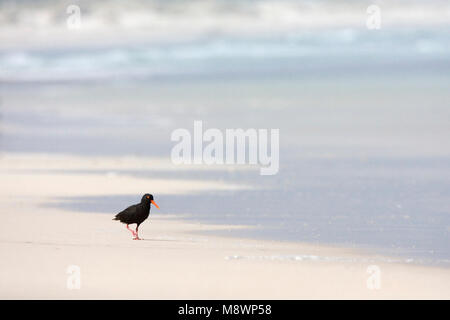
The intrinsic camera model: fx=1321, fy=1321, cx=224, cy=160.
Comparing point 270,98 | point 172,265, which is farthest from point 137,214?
point 270,98

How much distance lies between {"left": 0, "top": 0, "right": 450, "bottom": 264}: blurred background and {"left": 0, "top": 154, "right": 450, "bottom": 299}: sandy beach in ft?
1.19

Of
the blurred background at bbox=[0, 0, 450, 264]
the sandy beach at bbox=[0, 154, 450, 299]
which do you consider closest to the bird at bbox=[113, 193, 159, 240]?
the sandy beach at bbox=[0, 154, 450, 299]

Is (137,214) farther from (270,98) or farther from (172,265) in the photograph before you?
(270,98)

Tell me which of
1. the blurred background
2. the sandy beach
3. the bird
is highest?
the blurred background

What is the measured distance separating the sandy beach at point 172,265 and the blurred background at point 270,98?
1.19 feet

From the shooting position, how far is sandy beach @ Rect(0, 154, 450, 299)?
275 inches

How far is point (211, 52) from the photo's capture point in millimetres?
22938

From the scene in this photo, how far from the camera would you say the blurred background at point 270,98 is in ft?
31.9

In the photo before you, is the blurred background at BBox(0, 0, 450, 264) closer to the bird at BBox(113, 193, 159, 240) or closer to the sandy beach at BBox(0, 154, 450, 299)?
the sandy beach at BBox(0, 154, 450, 299)

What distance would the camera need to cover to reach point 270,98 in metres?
17.2

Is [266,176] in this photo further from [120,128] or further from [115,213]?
[120,128]

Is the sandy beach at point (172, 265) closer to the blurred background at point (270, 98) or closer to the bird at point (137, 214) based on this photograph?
the bird at point (137, 214)

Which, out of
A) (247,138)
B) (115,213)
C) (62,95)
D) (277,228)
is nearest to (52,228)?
(115,213)

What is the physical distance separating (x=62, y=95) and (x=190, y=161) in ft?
20.3
